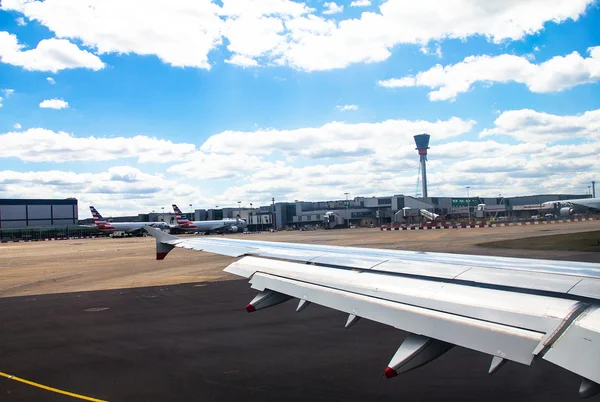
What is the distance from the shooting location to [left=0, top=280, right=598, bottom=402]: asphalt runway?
630 cm

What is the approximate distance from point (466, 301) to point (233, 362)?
4.94 m

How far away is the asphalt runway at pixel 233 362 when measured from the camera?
630cm

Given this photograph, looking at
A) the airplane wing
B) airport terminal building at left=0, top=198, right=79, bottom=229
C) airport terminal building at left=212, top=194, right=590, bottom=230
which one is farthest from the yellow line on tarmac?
airport terminal building at left=0, top=198, right=79, bottom=229

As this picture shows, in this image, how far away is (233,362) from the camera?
7.82m

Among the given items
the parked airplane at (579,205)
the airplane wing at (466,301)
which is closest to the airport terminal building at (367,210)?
the parked airplane at (579,205)

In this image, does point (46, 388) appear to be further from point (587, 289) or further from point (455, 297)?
point (587, 289)

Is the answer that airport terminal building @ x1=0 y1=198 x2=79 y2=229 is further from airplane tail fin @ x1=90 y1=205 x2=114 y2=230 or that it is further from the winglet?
the winglet

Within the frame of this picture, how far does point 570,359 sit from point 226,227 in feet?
288

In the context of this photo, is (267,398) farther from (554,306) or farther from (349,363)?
(554,306)

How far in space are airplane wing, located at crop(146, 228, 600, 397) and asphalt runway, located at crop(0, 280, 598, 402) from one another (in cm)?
86

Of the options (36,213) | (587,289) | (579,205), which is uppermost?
(36,213)

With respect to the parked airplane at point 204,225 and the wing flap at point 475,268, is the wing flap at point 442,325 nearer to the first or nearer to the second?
the wing flap at point 475,268

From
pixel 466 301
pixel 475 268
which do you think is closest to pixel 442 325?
pixel 466 301

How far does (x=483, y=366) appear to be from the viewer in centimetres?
714
